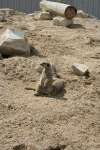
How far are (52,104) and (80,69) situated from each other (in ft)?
4.05

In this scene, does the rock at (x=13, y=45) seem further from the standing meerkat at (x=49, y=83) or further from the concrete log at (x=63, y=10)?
the concrete log at (x=63, y=10)

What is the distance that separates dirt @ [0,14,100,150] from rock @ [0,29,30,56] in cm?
17

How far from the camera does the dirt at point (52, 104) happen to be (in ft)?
17.0

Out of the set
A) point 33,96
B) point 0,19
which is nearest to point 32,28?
point 0,19

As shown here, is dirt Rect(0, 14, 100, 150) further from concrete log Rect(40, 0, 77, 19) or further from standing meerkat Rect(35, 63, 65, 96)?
concrete log Rect(40, 0, 77, 19)

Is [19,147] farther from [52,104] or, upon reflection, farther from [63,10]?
[63,10]

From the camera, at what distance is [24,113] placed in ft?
18.6

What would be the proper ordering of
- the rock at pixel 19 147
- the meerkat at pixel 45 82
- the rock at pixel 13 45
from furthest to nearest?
the rock at pixel 13 45 → the meerkat at pixel 45 82 → the rock at pixel 19 147

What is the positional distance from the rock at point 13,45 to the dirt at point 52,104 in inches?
6.8

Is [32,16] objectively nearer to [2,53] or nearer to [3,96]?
[2,53]

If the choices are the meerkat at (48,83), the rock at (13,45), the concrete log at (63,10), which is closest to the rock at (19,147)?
the meerkat at (48,83)

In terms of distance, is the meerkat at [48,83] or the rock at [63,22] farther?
the rock at [63,22]

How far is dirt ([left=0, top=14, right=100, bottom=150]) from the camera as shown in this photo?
5168 mm

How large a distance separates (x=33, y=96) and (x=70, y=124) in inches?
30.9
